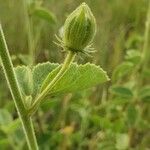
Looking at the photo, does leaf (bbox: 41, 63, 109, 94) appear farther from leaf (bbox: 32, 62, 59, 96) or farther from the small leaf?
the small leaf

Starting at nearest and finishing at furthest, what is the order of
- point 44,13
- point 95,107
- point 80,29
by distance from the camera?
point 80,29
point 44,13
point 95,107

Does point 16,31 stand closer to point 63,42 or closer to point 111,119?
point 111,119

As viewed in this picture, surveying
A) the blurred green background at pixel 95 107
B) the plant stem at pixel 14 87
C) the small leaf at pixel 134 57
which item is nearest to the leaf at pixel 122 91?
the blurred green background at pixel 95 107

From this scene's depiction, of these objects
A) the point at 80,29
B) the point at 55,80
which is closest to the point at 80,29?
the point at 80,29

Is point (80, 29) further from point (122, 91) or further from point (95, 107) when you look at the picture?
point (95, 107)

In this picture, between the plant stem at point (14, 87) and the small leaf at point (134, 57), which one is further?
the small leaf at point (134, 57)

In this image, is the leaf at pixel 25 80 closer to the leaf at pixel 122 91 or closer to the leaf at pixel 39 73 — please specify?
the leaf at pixel 39 73

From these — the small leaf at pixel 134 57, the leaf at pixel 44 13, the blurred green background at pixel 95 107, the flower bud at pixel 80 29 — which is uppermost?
the flower bud at pixel 80 29

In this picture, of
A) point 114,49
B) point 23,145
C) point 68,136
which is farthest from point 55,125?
point 114,49
